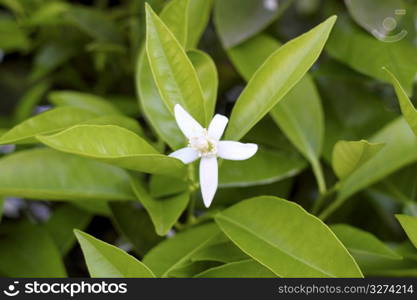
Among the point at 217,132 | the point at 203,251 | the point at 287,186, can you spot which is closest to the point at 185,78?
the point at 217,132

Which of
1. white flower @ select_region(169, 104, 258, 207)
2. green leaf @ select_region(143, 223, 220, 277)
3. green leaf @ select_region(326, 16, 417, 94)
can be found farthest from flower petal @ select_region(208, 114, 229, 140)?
green leaf @ select_region(326, 16, 417, 94)

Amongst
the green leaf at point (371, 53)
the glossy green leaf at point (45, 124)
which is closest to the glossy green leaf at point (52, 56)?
the glossy green leaf at point (45, 124)

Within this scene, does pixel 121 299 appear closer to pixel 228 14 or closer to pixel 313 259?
pixel 313 259

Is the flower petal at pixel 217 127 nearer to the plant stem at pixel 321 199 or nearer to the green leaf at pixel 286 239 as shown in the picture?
the green leaf at pixel 286 239

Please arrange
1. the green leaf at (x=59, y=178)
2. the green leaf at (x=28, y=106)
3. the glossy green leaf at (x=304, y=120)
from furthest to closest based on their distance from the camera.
Answer: the green leaf at (x=28, y=106) → the glossy green leaf at (x=304, y=120) → the green leaf at (x=59, y=178)

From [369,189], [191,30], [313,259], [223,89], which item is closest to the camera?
[313,259]

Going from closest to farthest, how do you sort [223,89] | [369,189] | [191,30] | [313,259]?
1. [313,259]
2. [191,30]
3. [369,189]
4. [223,89]

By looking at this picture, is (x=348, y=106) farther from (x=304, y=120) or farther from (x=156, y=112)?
(x=156, y=112)
